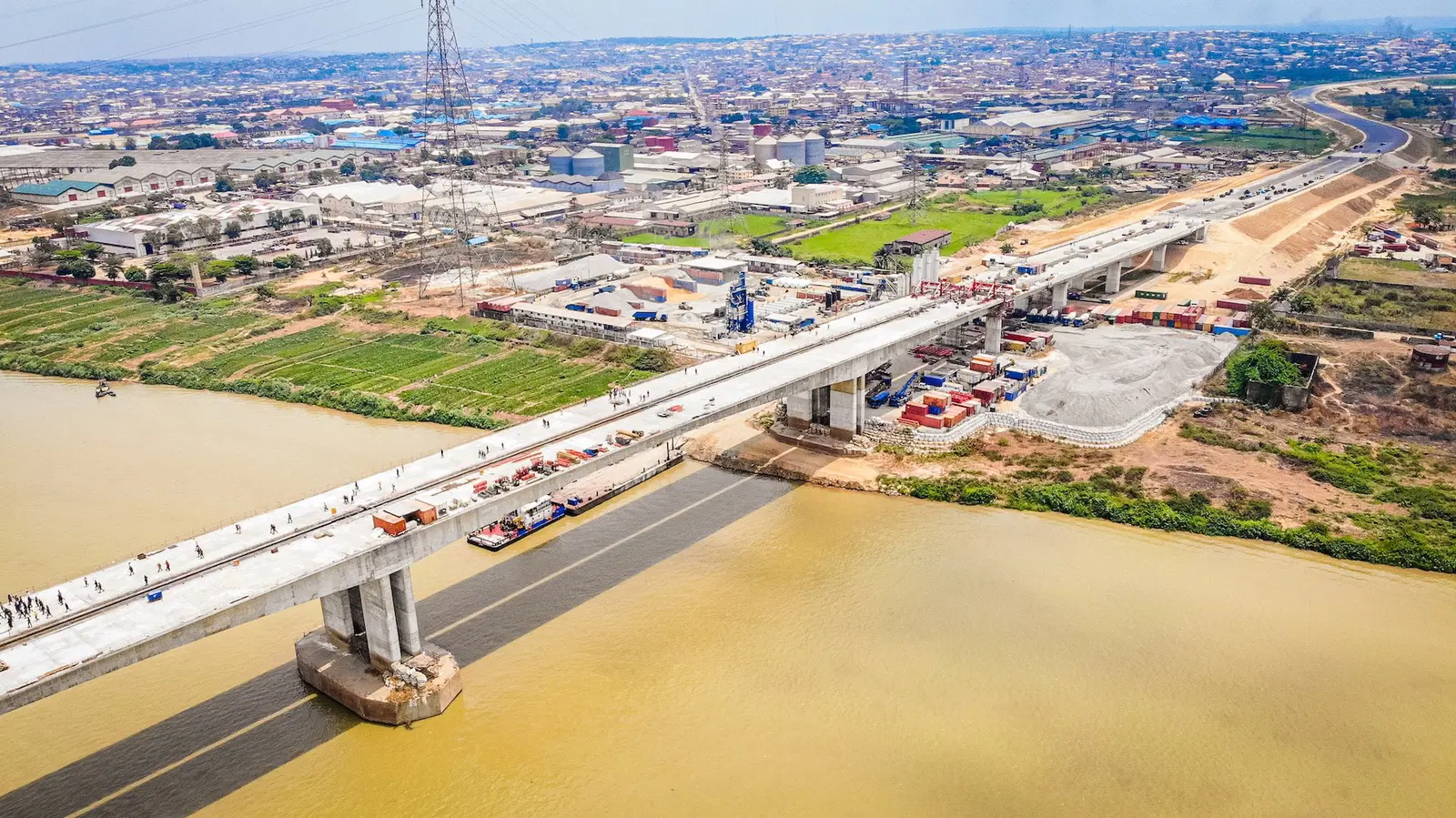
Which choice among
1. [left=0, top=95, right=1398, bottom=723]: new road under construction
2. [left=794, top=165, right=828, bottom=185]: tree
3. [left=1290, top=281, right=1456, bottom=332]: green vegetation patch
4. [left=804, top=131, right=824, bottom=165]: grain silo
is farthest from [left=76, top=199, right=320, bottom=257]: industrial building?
[left=1290, top=281, right=1456, bottom=332]: green vegetation patch

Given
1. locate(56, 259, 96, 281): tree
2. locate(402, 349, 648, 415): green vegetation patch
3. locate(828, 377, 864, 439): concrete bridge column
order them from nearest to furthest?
locate(828, 377, 864, 439): concrete bridge column → locate(402, 349, 648, 415): green vegetation patch → locate(56, 259, 96, 281): tree

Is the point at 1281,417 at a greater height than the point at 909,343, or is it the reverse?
the point at 909,343

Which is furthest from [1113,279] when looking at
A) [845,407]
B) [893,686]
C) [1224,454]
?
[893,686]

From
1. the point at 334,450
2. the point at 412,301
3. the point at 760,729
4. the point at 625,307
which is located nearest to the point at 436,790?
the point at 760,729

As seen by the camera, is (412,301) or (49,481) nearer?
(49,481)

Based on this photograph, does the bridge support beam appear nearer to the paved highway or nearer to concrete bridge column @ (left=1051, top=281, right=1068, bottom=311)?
concrete bridge column @ (left=1051, top=281, right=1068, bottom=311)

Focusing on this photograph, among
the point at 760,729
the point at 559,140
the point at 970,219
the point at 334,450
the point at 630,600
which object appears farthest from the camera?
the point at 559,140

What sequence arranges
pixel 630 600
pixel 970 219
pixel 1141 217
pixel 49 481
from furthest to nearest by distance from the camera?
pixel 970 219
pixel 1141 217
pixel 49 481
pixel 630 600

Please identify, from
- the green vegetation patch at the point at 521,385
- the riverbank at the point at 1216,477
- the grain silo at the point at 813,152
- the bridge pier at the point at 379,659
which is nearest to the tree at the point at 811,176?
the grain silo at the point at 813,152

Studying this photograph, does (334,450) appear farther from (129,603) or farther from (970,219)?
(970,219)
